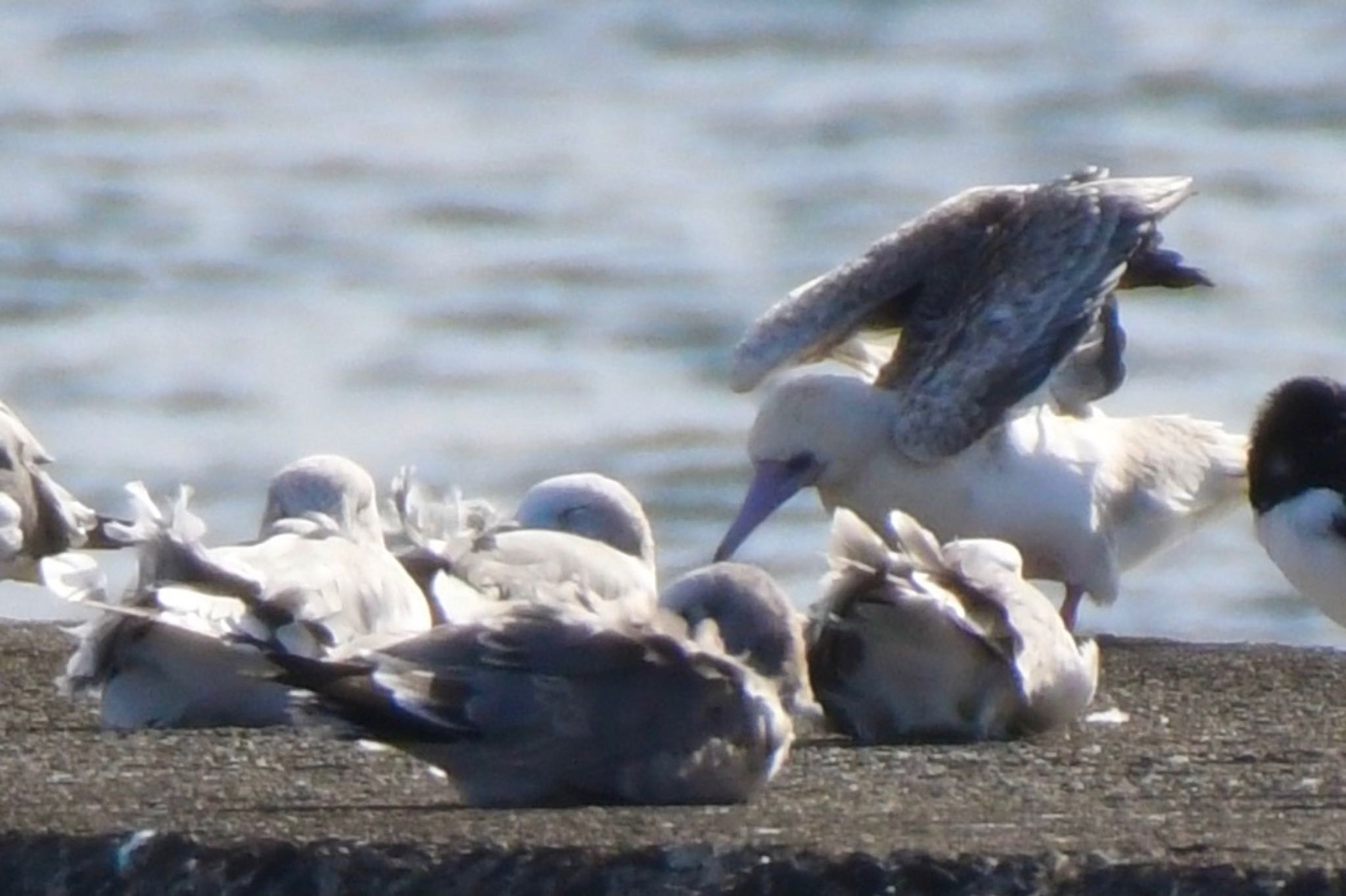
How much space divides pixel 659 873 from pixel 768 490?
4108mm

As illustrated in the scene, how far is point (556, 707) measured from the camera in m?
5.00

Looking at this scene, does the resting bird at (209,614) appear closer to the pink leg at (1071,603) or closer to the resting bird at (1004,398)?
the resting bird at (1004,398)

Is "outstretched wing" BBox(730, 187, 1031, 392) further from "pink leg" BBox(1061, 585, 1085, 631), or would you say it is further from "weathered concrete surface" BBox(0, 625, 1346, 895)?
"weathered concrete surface" BBox(0, 625, 1346, 895)

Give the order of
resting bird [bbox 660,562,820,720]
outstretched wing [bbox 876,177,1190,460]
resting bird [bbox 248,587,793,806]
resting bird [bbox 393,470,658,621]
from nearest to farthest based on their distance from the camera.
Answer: resting bird [bbox 248,587,793,806] → resting bird [bbox 660,562,820,720] → resting bird [bbox 393,470,658,621] → outstretched wing [bbox 876,177,1190,460]

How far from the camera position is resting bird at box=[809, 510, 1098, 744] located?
234 inches

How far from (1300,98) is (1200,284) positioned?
1376 cm

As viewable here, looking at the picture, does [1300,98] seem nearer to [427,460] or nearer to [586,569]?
[427,460]

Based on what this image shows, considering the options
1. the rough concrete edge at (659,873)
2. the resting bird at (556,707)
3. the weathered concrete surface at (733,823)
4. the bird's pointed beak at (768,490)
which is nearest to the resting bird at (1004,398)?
the bird's pointed beak at (768,490)

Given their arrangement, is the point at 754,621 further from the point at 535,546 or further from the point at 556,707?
the point at 535,546

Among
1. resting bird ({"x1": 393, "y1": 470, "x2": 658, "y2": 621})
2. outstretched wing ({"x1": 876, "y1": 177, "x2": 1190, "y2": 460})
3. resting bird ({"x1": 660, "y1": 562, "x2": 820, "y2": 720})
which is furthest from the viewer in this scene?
outstretched wing ({"x1": 876, "y1": 177, "x2": 1190, "y2": 460})

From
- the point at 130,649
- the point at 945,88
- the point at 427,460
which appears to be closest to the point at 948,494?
the point at 130,649

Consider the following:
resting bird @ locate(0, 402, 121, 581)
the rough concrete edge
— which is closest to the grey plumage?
resting bird @ locate(0, 402, 121, 581)

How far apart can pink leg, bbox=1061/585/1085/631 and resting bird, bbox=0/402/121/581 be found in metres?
2.18

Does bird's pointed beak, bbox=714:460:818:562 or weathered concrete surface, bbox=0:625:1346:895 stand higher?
weathered concrete surface, bbox=0:625:1346:895
